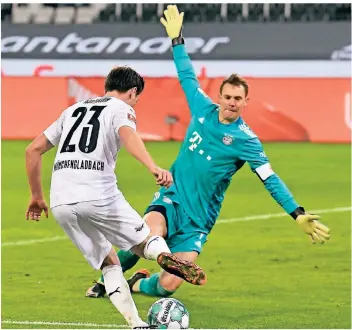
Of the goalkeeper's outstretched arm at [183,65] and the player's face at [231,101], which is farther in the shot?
the goalkeeper's outstretched arm at [183,65]

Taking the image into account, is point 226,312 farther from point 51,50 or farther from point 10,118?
point 51,50

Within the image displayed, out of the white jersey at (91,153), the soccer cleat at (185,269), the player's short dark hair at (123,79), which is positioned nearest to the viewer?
the soccer cleat at (185,269)

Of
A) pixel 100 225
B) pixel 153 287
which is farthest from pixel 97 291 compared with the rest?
pixel 100 225

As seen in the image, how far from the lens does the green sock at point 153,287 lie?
9719 millimetres

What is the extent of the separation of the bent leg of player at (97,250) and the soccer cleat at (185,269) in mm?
459

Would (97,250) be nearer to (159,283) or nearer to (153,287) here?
(159,283)

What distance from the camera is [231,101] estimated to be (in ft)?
29.9

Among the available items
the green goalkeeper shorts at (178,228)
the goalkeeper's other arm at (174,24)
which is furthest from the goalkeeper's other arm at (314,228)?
the goalkeeper's other arm at (174,24)

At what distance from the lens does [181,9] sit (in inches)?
1318

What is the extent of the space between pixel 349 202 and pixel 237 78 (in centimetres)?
844

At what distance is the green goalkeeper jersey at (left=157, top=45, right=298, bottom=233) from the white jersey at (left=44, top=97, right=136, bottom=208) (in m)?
1.67

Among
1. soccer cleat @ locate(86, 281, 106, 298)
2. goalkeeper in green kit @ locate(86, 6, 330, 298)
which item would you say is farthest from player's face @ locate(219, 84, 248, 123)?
soccer cleat @ locate(86, 281, 106, 298)

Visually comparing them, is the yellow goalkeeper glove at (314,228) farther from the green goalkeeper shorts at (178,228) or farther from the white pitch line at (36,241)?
the white pitch line at (36,241)

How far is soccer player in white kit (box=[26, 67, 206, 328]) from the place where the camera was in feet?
25.3
